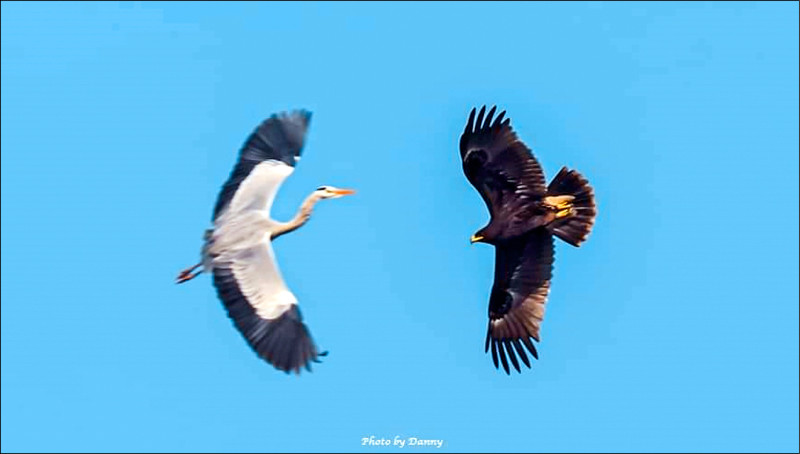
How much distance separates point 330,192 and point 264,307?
195 cm

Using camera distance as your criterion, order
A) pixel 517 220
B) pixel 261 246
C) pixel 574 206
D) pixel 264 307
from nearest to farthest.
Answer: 1. pixel 264 307
2. pixel 261 246
3. pixel 517 220
4. pixel 574 206

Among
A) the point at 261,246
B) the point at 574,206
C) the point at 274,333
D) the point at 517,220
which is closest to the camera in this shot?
the point at 274,333

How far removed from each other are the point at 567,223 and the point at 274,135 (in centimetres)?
404

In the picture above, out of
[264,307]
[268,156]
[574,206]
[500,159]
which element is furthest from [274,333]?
[574,206]

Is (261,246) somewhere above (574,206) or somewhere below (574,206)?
below

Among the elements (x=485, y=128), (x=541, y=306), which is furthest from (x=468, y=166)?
(x=541, y=306)

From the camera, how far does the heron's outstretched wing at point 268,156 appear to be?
20.9 meters

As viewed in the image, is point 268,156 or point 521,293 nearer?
point 268,156

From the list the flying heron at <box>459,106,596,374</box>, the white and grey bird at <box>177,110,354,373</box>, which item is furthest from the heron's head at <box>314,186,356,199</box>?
the flying heron at <box>459,106,596,374</box>

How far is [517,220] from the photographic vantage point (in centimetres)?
2183

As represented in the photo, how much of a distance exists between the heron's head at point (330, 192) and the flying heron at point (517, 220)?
1.62 metres

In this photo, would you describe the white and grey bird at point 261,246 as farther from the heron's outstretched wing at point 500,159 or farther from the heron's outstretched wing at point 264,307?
the heron's outstretched wing at point 500,159

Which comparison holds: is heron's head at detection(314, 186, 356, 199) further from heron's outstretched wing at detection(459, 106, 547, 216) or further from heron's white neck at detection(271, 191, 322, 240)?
heron's outstretched wing at detection(459, 106, 547, 216)

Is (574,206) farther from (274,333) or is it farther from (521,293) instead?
(274,333)
